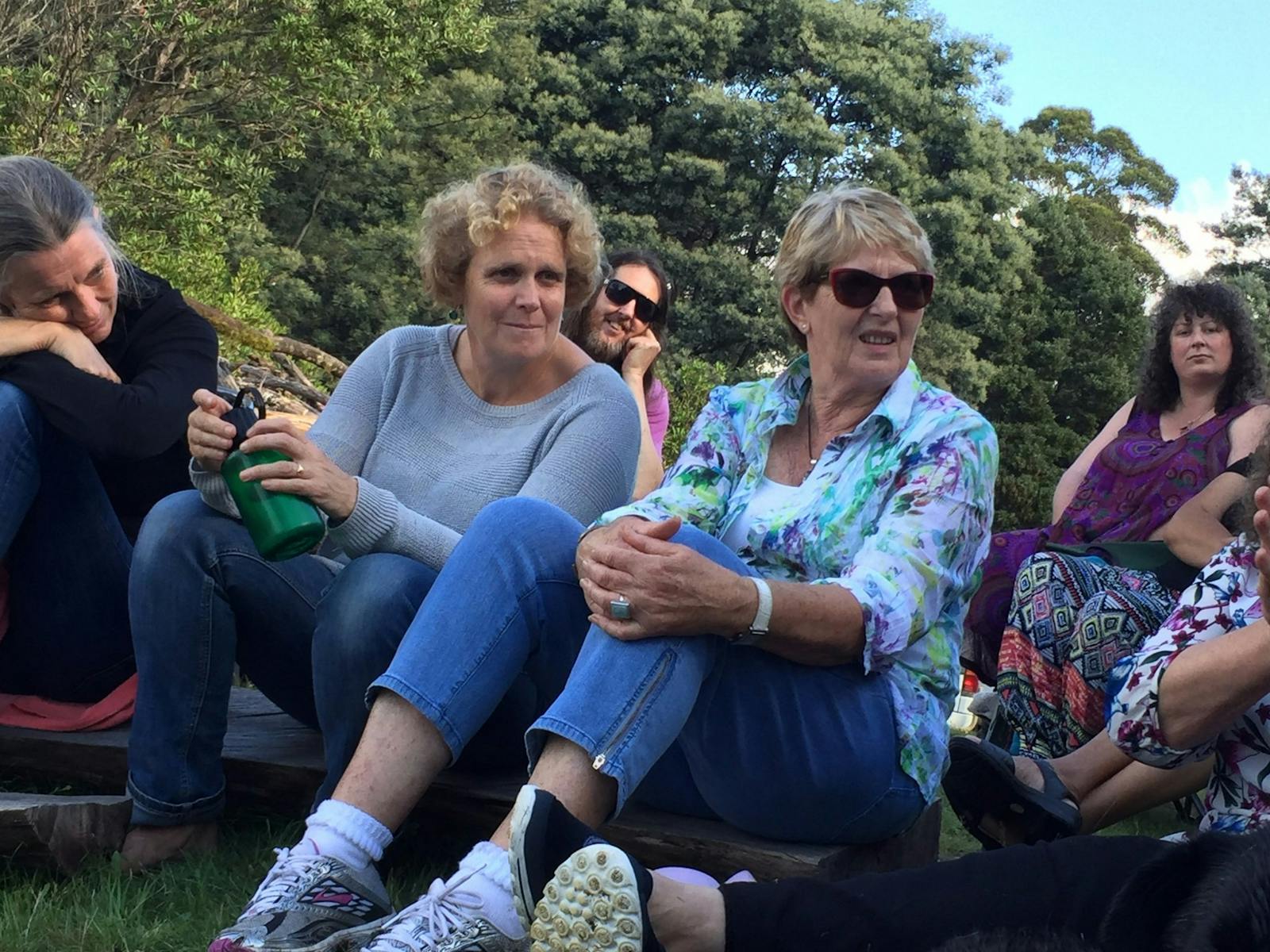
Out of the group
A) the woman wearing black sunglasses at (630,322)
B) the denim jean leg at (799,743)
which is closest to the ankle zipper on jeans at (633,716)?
the denim jean leg at (799,743)

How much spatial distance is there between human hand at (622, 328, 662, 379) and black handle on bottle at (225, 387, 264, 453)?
2.47 metres

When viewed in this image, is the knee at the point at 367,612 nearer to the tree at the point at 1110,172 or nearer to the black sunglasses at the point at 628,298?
the black sunglasses at the point at 628,298

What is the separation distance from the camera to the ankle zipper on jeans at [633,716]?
207 cm

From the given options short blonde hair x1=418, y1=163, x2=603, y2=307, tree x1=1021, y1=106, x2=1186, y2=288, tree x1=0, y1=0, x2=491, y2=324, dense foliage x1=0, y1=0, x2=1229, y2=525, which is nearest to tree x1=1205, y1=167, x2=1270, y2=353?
tree x1=1021, y1=106, x2=1186, y2=288

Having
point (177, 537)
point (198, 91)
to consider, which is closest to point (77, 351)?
point (177, 537)

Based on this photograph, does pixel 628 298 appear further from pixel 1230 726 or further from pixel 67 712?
pixel 1230 726

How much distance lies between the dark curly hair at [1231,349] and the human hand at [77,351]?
3201 millimetres

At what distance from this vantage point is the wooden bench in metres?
2.36

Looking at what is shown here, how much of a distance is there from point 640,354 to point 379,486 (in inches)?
93.7

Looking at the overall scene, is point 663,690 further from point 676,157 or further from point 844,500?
point 676,157

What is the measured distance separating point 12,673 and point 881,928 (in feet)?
7.23

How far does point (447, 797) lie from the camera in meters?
2.72

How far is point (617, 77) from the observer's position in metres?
24.0

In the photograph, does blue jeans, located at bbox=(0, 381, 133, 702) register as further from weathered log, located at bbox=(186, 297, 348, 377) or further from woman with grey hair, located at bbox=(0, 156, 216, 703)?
weathered log, located at bbox=(186, 297, 348, 377)
